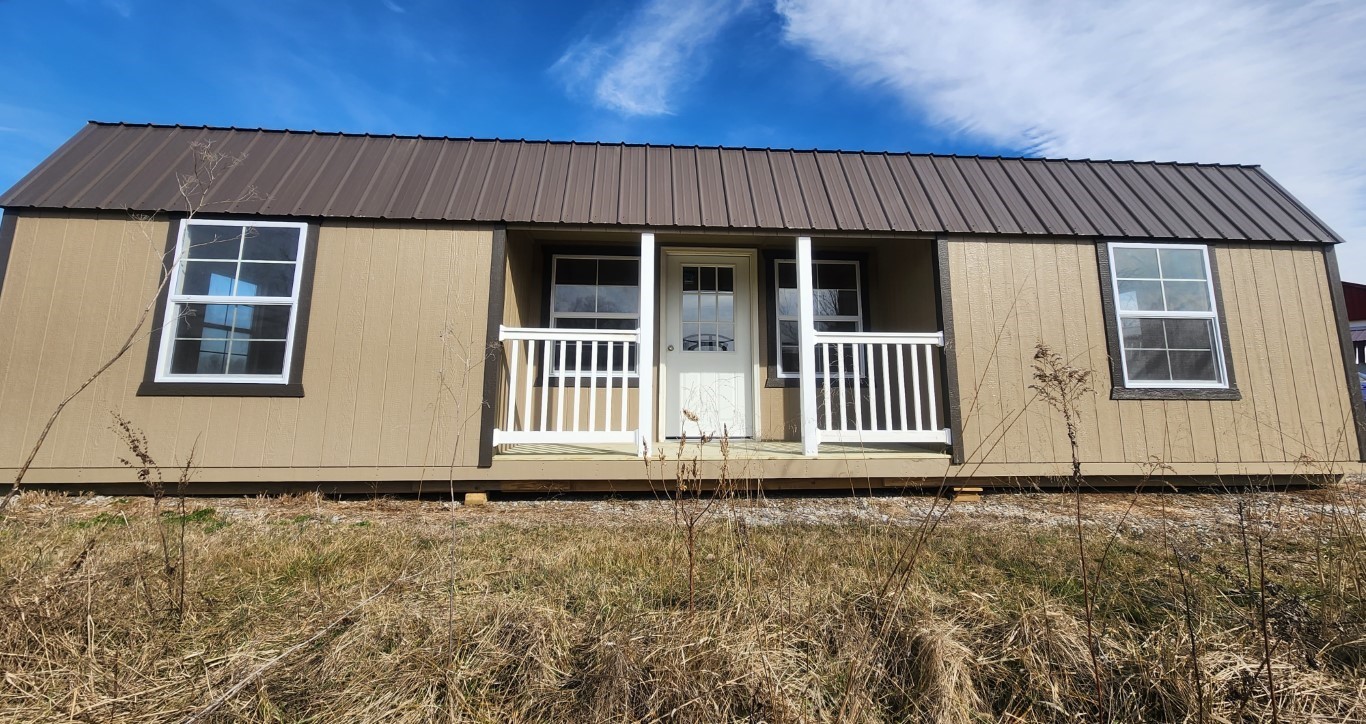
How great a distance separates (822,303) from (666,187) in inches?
88.0

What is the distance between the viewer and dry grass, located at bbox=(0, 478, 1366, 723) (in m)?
1.28

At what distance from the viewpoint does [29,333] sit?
12.1 ft

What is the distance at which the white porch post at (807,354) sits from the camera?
4.09 meters

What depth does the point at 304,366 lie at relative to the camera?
3.84 m

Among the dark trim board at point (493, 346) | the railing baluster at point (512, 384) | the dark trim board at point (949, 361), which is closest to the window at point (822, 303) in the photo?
the dark trim board at point (949, 361)

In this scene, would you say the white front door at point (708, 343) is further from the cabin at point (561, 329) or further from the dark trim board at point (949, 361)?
the dark trim board at point (949, 361)

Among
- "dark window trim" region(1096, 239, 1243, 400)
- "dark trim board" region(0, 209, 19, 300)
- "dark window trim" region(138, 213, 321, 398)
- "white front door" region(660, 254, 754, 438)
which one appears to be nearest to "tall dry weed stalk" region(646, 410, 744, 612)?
"white front door" region(660, 254, 754, 438)

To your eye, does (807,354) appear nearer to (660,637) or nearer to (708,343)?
(708,343)

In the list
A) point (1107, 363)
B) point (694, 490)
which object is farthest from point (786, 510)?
point (1107, 363)

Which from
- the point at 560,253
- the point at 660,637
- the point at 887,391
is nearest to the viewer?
the point at 660,637

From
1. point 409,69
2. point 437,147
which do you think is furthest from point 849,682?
point 409,69

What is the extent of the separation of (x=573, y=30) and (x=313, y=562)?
23.8ft

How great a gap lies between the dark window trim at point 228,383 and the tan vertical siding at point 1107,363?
16.9ft

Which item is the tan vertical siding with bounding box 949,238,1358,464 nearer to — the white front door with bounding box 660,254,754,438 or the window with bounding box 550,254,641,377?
the white front door with bounding box 660,254,754,438
